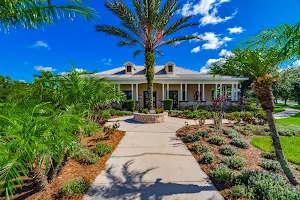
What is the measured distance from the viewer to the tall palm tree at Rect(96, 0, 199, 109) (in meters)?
10.9

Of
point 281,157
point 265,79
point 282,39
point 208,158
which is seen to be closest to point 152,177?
point 208,158

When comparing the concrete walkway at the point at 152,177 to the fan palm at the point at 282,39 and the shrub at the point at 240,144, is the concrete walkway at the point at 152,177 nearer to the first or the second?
the shrub at the point at 240,144

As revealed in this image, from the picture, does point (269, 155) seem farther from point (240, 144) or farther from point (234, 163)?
point (234, 163)

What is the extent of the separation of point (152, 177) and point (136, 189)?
2.06ft

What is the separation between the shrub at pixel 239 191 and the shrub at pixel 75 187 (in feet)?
11.1

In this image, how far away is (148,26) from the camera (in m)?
11.1

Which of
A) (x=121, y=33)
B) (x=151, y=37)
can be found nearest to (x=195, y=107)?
(x=151, y=37)

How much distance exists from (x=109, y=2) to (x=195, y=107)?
1206 cm

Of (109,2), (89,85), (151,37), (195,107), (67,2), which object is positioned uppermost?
(109,2)

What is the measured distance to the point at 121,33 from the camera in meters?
11.9

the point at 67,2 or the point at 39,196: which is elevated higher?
the point at 67,2

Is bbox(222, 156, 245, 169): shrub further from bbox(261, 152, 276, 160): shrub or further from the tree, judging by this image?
bbox(261, 152, 276, 160): shrub

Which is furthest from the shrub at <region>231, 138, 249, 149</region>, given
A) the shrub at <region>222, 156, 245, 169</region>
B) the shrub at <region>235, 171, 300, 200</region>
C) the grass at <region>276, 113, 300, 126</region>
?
the grass at <region>276, 113, 300, 126</region>

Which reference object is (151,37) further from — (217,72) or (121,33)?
(217,72)
